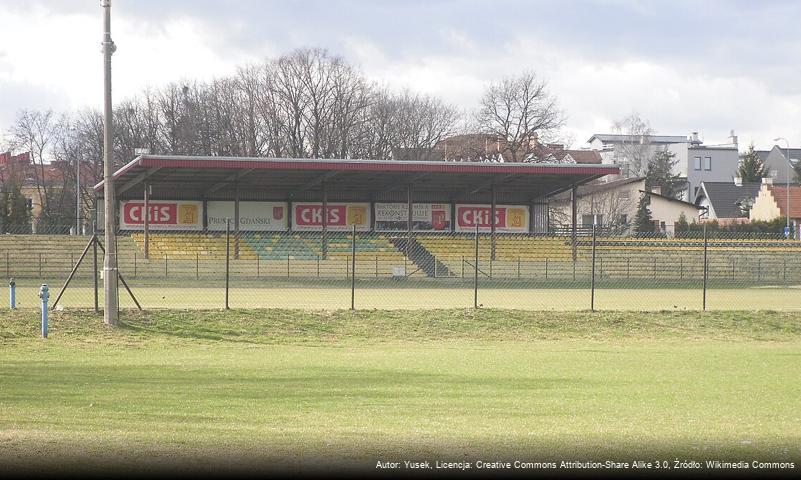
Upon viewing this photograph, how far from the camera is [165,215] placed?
6134 cm

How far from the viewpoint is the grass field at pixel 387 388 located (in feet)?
26.2

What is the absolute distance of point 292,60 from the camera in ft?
270

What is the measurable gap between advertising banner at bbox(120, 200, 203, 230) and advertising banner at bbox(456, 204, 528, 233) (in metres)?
16.8

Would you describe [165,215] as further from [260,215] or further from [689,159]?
[689,159]

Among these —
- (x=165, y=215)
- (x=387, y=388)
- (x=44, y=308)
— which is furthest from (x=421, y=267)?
(x=387, y=388)

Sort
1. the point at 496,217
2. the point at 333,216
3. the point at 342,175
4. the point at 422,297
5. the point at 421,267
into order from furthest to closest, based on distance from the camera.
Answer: the point at 496,217
the point at 333,216
the point at 342,175
the point at 421,267
the point at 422,297

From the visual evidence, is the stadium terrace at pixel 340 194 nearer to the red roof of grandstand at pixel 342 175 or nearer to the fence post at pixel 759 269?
the red roof of grandstand at pixel 342 175

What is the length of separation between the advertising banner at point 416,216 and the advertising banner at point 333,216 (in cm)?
94

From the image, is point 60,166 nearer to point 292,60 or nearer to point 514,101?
point 292,60

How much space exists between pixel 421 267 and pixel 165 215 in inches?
792

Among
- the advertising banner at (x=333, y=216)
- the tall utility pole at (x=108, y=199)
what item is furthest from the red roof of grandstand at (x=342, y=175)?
the tall utility pole at (x=108, y=199)

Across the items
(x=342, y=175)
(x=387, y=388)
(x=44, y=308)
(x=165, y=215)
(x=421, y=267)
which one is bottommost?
(x=421, y=267)

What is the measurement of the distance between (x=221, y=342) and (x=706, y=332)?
10.7 metres

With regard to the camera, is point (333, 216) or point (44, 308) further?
point (333, 216)
